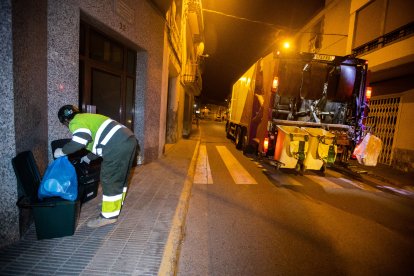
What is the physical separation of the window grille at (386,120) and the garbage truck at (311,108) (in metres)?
4.34

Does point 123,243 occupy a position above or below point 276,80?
below

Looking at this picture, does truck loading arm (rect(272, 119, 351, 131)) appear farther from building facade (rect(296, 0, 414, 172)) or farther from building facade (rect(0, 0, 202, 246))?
building facade (rect(0, 0, 202, 246))

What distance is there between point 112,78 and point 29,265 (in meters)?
4.34

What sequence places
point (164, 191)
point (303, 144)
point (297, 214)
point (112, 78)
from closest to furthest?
1. point (297, 214)
2. point (164, 191)
3. point (112, 78)
4. point (303, 144)

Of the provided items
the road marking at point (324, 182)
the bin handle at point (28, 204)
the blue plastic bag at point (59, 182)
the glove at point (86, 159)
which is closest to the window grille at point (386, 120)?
the road marking at point (324, 182)

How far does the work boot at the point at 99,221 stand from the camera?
10.1ft

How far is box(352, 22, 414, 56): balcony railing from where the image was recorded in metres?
8.64

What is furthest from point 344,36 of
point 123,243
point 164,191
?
point 123,243

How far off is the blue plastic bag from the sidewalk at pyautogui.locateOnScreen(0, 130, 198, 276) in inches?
22.0

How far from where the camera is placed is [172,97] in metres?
12.1

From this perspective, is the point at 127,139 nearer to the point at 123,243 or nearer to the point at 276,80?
the point at 123,243

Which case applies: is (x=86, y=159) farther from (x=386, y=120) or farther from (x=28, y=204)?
(x=386, y=120)

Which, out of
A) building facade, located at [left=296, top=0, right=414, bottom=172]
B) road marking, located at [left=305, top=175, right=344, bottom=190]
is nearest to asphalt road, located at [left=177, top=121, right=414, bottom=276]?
road marking, located at [left=305, top=175, right=344, bottom=190]

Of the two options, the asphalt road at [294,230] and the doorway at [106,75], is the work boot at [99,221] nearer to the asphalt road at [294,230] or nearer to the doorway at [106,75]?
the asphalt road at [294,230]
